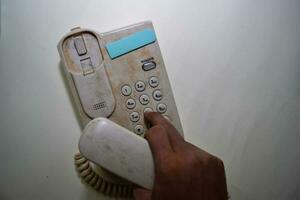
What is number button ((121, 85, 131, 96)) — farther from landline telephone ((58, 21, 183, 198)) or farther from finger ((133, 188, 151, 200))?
finger ((133, 188, 151, 200))

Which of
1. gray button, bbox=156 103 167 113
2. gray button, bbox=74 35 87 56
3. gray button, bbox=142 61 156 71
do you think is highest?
gray button, bbox=74 35 87 56

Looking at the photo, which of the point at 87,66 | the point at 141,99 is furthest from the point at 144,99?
the point at 87,66

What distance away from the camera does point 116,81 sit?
46 cm

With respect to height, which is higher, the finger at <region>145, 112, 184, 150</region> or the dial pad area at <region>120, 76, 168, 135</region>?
the dial pad area at <region>120, 76, 168, 135</region>

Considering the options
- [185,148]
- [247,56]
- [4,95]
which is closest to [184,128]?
[185,148]

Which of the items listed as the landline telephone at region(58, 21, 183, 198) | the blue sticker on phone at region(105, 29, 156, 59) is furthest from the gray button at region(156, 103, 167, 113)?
the blue sticker on phone at region(105, 29, 156, 59)

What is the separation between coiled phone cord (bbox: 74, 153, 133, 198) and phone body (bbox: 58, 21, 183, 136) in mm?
67

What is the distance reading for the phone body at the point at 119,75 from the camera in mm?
446

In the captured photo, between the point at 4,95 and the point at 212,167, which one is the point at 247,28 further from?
the point at 4,95

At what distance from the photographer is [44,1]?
46 centimetres

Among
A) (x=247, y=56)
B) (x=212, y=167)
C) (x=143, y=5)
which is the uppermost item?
(x=143, y=5)

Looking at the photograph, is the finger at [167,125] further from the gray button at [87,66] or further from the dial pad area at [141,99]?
the gray button at [87,66]

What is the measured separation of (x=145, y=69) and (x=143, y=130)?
0.10 metres

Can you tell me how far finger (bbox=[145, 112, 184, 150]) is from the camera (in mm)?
444
